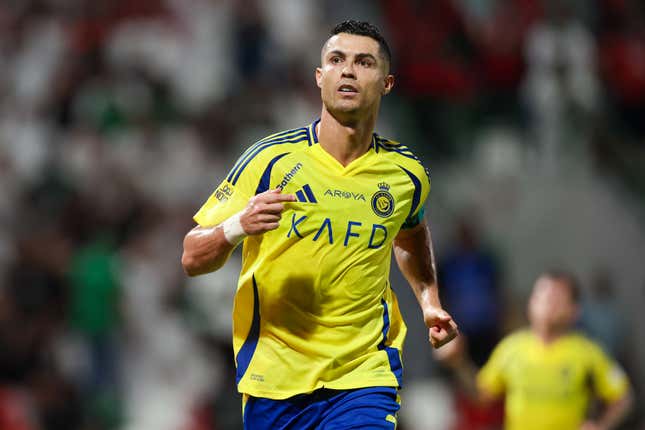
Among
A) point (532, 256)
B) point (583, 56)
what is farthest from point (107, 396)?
point (583, 56)

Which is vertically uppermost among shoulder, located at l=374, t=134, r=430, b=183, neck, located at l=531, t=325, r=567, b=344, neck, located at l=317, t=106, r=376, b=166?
neck, located at l=317, t=106, r=376, b=166

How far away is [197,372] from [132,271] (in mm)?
1211

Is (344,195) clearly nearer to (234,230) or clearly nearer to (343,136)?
(343,136)

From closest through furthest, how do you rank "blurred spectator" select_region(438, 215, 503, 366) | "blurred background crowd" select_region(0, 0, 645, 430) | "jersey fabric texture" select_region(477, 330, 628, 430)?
1. "jersey fabric texture" select_region(477, 330, 628, 430)
2. "blurred spectator" select_region(438, 215, 503, 366)
3. "blurred background crowd" select_region(0, 0, 645, 430)

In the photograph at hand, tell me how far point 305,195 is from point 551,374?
4.34m

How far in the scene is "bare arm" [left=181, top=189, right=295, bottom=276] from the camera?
16.3ft

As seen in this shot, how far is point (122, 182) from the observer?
12727 millimetres

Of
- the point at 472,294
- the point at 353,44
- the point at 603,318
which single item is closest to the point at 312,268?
the point at 353,44

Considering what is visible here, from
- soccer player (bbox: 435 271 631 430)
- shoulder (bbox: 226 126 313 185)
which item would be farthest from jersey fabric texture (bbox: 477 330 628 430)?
shoulder (bbox: 226 126 313 185)

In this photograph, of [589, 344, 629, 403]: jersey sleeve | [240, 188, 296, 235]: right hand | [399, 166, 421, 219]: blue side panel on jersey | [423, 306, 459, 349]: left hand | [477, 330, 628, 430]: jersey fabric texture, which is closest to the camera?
[240, 188, 296, 235]: right hand

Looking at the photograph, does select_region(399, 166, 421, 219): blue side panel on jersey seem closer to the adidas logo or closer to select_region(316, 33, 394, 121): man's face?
select_region(316, 33, 394, 121): man's face

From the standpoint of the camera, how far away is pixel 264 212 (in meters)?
4.96

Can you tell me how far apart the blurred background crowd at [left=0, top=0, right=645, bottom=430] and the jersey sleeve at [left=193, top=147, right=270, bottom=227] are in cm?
640

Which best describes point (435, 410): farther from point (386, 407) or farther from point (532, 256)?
point (386, 407)
